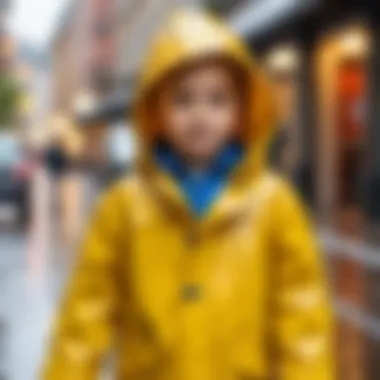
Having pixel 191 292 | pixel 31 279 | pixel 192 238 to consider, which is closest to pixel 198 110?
pixel 192 238

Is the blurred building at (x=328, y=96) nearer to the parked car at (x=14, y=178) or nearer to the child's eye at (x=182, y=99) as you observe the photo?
the parked car at (x=14, y=178)

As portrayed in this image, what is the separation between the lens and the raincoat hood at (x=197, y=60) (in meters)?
3.33

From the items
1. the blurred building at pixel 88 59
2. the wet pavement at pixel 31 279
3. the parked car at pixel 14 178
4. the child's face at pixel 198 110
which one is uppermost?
the blurred building at pixel 88 59

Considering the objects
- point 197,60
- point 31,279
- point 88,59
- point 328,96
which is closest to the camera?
point 197,60

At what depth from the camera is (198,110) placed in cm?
340

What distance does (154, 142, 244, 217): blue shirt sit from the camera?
340 cm

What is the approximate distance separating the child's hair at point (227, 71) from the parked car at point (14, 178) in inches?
926

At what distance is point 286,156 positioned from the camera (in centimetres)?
3322

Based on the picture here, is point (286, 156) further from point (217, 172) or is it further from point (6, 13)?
point (6, 13)

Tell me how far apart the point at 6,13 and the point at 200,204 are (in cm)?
10214

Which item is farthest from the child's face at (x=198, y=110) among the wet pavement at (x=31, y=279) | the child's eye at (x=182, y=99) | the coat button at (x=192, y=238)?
the wet pavement at (x=31, y=279)

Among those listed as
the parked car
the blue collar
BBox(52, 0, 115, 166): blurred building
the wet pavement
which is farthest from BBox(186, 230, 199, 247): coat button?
BBox(52, 0, 115, 166): blurred building

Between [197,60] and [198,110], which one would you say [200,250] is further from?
[197,60]

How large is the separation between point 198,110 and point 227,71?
0.39ft
